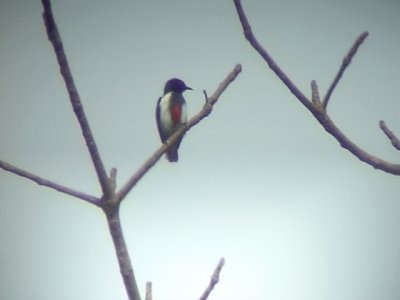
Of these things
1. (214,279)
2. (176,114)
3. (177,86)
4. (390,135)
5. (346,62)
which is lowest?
(214,279)

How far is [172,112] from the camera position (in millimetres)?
7078

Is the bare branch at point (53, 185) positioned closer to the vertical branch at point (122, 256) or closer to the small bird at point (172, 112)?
the vertical branch at point (122, 256)

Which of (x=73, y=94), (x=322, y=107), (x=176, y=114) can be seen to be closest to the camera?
(x=73, y=94)

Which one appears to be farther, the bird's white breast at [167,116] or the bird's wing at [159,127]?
the bird's wing at [159,127]

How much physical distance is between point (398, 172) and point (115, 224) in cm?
119

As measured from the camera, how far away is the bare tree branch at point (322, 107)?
2071 mm

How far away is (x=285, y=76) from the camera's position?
2.10 m

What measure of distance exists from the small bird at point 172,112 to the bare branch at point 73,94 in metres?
4.76

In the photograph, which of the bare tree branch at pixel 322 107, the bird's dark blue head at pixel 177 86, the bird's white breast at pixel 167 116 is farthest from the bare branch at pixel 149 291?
the bird's dark blue head at pixel 177 86

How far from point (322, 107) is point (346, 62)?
0.22 meters

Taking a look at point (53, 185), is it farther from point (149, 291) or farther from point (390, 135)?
point (390, 135)

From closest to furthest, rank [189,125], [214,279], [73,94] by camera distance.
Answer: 1. [73,94]
2. [214,279]
3. [189,125]

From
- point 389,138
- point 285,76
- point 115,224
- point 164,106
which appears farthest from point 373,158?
point 164,106

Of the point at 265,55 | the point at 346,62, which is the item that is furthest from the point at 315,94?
the point at 265,55
